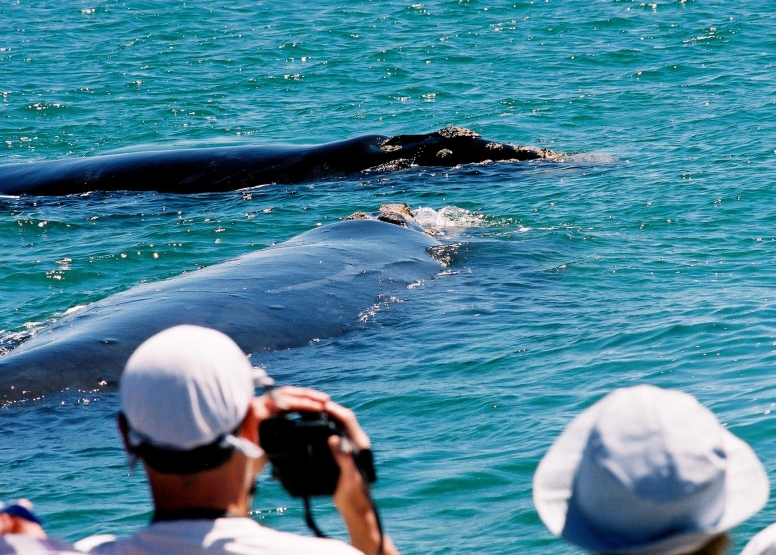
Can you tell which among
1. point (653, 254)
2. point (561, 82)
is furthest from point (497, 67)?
point (653, 254)

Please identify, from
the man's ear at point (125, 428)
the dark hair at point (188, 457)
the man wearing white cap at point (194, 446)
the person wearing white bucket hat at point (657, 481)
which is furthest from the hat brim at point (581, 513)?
the man's ear at point (125, 428)

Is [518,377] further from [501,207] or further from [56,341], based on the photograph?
[501,207]

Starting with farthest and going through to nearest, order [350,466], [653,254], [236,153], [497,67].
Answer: [497,67] < [236,153] < [653,254] < [350,466]

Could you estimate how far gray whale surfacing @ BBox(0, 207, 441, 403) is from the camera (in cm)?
815

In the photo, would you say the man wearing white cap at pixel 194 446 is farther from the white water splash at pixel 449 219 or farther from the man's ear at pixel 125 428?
the white water splash at pixel 449 219

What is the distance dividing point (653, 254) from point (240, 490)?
28.6 feet

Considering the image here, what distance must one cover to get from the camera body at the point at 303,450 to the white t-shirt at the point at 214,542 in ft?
1.02

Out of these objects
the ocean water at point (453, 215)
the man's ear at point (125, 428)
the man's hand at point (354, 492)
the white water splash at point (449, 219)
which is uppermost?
the man's ear at point (125, 428)

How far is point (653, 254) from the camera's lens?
11.4 meters

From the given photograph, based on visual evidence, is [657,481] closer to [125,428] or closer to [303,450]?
[303,450]

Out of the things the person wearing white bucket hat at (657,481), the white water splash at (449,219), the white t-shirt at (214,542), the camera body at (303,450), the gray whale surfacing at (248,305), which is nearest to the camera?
the person wearing white bucket hat at (657,481)

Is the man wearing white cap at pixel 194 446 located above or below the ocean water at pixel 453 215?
above

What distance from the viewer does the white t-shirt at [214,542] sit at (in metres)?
3.04

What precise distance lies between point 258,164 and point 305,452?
12406 millimetres
